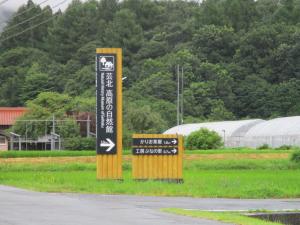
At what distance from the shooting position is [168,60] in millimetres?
91250

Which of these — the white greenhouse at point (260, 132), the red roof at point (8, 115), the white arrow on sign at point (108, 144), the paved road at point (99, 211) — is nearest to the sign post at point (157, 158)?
the white arrow on sign at point (108, 144)

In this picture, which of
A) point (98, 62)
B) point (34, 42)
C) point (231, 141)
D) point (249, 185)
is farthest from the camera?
point (34, 42)

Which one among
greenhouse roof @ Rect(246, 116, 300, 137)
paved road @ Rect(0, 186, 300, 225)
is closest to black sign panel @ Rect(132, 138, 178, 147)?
paved road @ Rect(0, 186, 300, 225)

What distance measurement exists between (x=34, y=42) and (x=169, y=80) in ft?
97.8

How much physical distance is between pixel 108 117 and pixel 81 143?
128ft

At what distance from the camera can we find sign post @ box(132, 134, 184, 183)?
29.0 m

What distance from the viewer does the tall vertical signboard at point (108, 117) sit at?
2855 cm

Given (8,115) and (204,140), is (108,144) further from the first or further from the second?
(8,115)

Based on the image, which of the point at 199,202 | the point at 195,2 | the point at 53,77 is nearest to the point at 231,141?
the point at 53,77

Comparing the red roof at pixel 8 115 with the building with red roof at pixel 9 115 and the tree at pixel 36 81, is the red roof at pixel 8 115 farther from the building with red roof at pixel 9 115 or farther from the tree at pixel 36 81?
the tree at pixel 36 81

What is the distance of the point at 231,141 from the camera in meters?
69.1

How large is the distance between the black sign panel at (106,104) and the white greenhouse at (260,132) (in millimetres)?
31979

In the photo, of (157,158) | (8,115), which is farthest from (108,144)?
(8,115)

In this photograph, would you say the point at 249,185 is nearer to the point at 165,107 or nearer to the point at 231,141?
the point at 231,141
